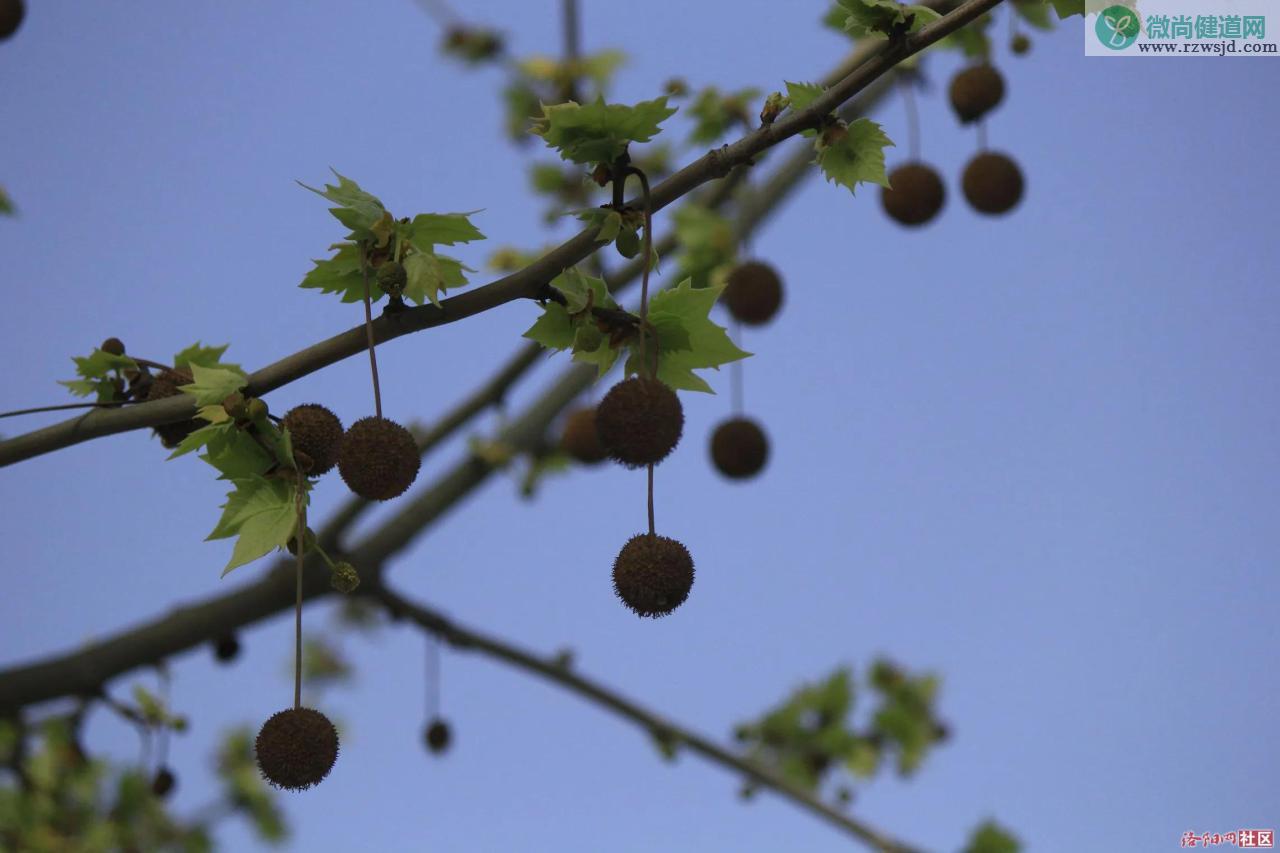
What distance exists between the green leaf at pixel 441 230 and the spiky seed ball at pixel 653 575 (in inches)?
12.5

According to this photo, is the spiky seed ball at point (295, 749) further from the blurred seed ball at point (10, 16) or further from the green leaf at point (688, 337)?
the blurred seed ball at point (10, 16)

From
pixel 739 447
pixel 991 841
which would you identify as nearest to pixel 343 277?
pixel 739 447

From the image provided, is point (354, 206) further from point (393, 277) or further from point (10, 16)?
point (10, 16)

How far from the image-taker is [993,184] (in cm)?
182

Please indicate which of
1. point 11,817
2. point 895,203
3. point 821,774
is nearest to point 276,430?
point 895,203

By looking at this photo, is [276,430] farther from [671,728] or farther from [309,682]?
[309,682]

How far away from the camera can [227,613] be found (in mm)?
2211

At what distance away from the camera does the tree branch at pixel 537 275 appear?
1.00 meters

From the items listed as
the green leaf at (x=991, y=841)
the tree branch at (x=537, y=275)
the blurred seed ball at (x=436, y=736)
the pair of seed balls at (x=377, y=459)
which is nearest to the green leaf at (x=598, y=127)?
the tree branch at (x=537, y=275)

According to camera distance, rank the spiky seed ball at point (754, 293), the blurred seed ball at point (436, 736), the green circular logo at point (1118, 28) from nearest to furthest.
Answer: the green circular logo at point (1118, 28)
the spiky seed ball at point (754, 293)
the blurred seed ball at point (436, 736)

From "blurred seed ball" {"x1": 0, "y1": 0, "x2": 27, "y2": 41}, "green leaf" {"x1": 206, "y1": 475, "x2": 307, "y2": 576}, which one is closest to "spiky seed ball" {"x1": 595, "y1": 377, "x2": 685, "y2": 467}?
"green leaf" {"x1": 206, "y1": 475, "x2": 307, "y2": 576}

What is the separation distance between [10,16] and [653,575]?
141cm

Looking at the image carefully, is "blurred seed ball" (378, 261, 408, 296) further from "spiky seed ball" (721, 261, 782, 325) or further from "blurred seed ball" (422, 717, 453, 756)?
"blurred seed ball" (422, 717, 453, 756)

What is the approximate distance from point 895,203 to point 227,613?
4.41ft
